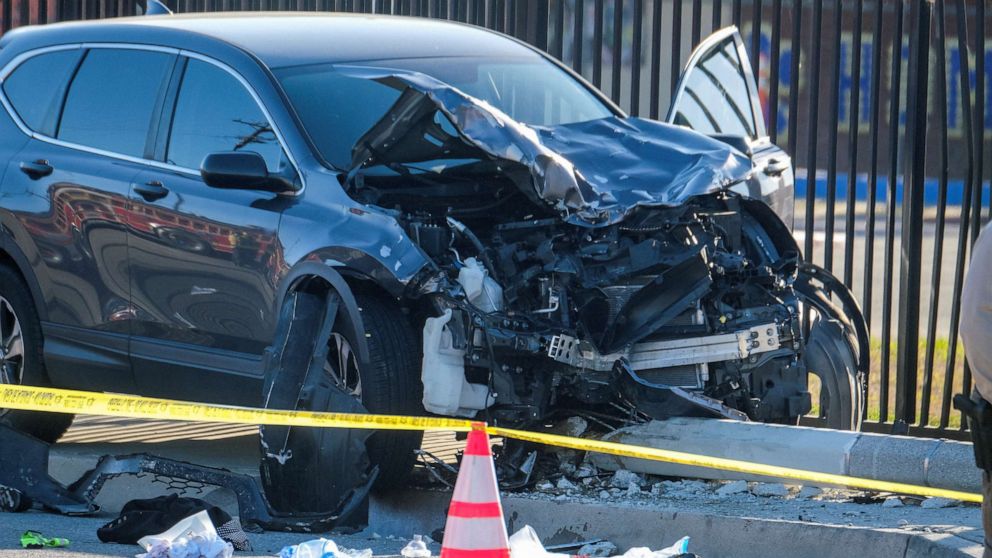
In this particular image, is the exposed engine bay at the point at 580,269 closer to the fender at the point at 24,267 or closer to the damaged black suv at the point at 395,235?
the damaged black suv at the point at 395,235

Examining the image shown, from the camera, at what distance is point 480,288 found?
19.3 ft

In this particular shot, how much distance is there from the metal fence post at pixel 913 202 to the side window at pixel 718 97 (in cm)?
112

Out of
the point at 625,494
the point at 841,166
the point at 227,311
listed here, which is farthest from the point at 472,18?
the point at 841,166

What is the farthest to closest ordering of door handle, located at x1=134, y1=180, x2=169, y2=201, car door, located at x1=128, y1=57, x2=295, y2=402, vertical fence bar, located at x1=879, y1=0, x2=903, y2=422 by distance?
1. vertical fence bar, located at x1=879, y1=0, x2=903, y2=422
2. door handle, located at x1=134, y1=180, x2=169, y2=201
3. car door, located at x1=128, y1=57, x2=295, y2=402

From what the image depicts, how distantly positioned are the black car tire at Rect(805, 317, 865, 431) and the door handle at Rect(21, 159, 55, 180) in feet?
11.6

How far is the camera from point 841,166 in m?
24.8

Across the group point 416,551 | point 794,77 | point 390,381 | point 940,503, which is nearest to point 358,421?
point 390,381

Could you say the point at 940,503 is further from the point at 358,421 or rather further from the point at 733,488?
the point at 358,421

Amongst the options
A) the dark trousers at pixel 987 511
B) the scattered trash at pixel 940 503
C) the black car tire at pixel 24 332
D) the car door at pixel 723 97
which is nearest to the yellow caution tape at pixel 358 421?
the scattered trash at pixel 940 503

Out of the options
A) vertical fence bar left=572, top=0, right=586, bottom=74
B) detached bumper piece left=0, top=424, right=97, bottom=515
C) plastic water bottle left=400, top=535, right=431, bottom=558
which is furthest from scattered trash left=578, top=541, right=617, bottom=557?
vertical fence bar left=572, top=0, right=586, bottom=74

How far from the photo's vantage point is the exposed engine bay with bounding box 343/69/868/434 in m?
5.91

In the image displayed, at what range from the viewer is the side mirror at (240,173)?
6273mm

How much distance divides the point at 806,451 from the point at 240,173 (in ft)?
8.04

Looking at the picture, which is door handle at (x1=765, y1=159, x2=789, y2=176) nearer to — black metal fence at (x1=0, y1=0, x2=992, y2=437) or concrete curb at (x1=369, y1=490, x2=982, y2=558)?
black metal fence at (x1=0, y1=0, x2=992, y2=437)
